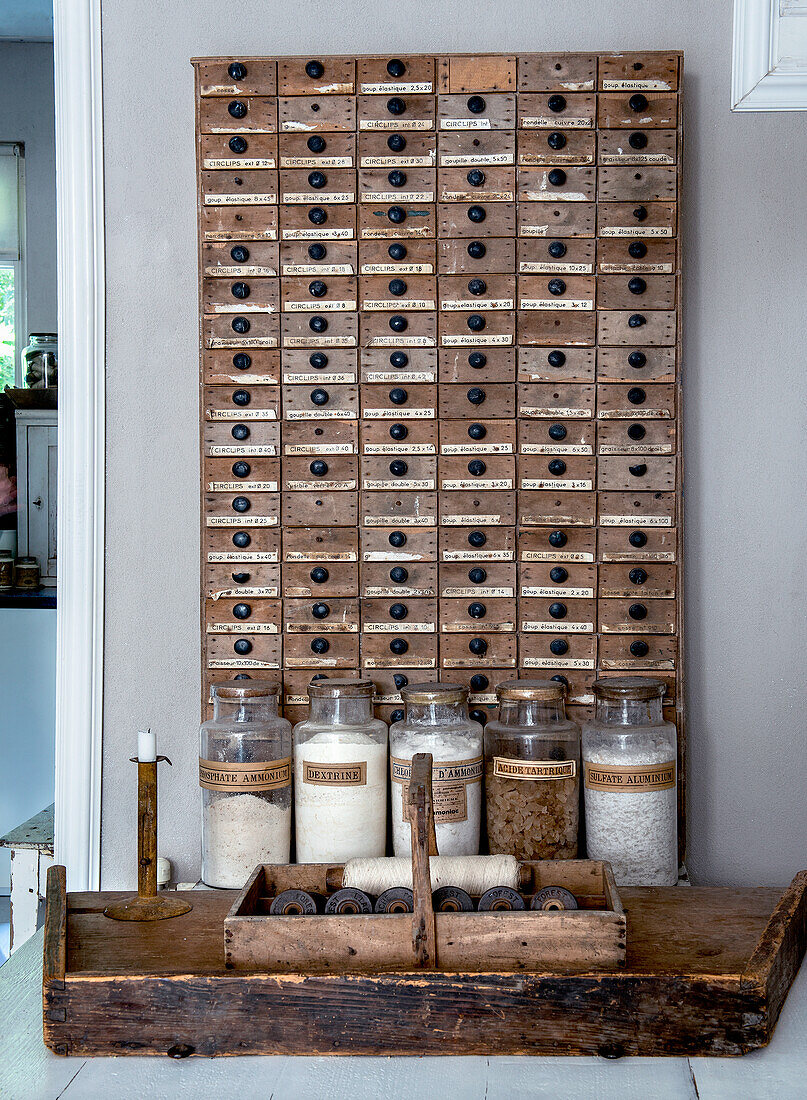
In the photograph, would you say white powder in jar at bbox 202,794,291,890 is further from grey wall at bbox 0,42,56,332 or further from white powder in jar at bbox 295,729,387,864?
grey wall at bbox 0,42,56,332

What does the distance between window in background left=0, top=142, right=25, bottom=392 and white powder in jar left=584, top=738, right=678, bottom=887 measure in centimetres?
386

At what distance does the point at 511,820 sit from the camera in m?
1.70

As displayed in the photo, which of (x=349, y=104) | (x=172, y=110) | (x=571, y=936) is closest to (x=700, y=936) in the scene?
(x=571, y=936)

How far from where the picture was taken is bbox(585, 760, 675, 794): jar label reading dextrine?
1.68 metres

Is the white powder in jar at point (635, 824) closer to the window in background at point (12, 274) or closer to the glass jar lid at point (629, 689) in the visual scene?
the glass jar lid at point (629, 689)

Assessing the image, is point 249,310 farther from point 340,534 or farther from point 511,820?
point 511,820

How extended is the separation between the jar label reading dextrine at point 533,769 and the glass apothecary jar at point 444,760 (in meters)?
0.05

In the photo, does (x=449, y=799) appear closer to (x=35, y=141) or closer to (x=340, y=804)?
(x=340, y=804)

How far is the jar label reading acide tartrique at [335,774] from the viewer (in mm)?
1708

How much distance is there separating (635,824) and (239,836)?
2.23 feet

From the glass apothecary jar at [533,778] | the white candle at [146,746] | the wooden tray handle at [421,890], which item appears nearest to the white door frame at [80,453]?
the white candle at [146,746]

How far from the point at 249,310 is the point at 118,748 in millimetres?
899

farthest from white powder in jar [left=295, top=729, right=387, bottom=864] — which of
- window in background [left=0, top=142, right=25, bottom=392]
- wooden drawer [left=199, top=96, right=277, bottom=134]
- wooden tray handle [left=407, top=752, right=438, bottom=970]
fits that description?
window in background [left=0, top=142, right=25, bottom=392]

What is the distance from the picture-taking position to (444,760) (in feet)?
5.51
